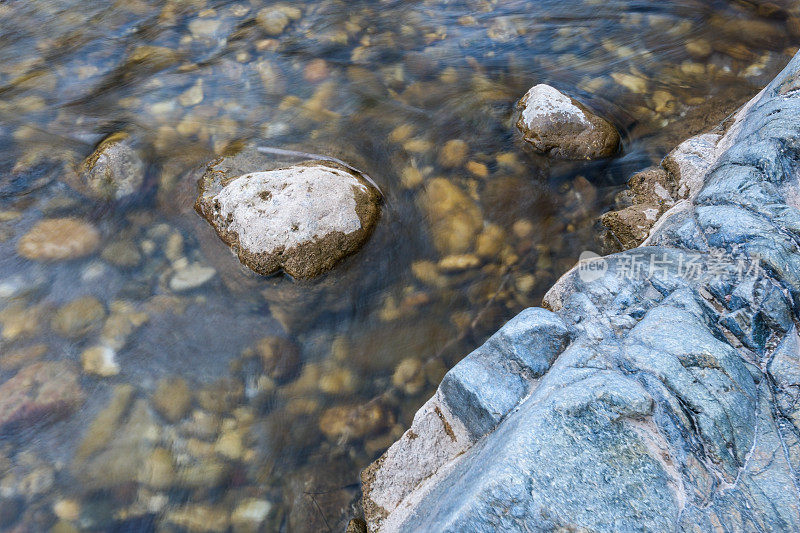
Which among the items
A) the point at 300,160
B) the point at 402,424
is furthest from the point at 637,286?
the point at 300,160

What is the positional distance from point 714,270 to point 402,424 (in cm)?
163

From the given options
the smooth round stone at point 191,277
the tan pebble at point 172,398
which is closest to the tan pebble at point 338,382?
the tan pebble at point 172,398

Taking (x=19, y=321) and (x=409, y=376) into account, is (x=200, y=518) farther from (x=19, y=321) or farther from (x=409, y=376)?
(x=19, y=321)

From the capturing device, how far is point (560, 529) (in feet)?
5.11

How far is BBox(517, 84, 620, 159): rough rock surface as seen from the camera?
3.56 meters

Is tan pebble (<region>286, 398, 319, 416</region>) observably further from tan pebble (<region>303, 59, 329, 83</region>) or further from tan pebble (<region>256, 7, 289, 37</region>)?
tan pebble (<region>256, 7, 289, 37</region>)

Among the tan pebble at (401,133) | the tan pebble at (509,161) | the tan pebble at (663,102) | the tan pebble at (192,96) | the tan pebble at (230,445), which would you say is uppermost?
the tan pebble at (663,102)

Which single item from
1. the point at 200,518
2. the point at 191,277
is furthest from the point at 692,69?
the point at 200,518

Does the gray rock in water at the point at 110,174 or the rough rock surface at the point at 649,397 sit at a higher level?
the rough rock surface at the point at 649,397

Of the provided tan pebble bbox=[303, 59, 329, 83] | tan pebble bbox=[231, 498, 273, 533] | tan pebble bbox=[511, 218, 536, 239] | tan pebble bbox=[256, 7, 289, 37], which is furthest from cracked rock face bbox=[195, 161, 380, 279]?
tan pebble bbox=[256, 7, 289, 37]

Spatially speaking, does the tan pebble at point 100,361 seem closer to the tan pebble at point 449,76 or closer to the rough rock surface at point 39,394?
the rough rock surface at point 39,394

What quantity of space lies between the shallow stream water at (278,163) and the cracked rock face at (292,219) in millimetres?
129

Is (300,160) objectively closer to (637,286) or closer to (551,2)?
(637,286)

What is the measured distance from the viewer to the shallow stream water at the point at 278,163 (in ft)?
8.34
